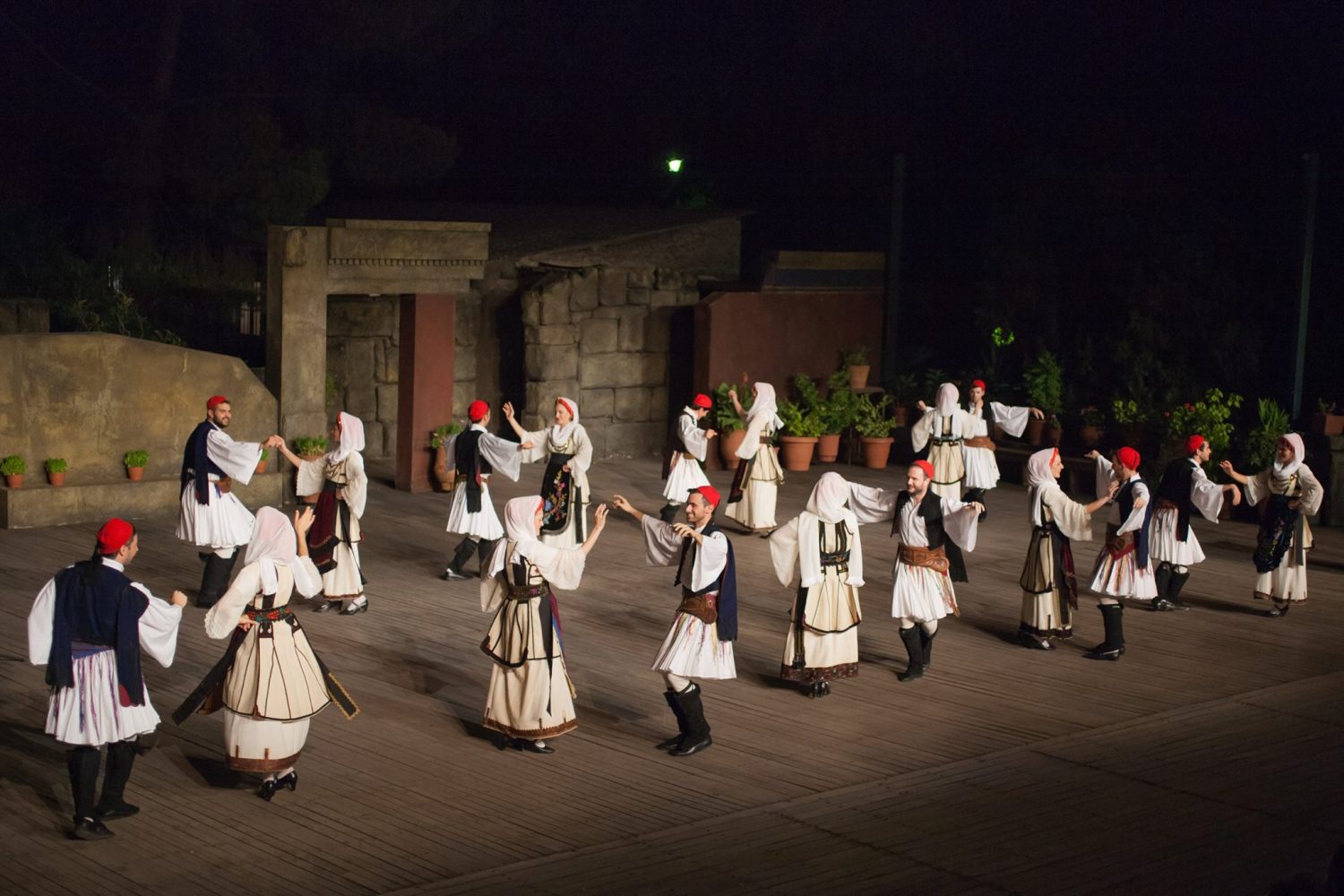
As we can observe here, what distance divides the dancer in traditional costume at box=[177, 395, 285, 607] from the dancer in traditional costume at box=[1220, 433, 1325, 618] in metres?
7.35

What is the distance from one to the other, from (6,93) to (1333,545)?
17.5 m

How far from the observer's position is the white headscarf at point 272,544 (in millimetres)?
7926

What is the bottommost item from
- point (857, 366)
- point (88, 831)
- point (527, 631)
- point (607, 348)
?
point (88, 831)

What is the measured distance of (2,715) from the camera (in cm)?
920

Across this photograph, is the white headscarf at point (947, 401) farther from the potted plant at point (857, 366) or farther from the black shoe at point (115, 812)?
the black shoe at point (115, 812)

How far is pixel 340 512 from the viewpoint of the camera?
11781mm

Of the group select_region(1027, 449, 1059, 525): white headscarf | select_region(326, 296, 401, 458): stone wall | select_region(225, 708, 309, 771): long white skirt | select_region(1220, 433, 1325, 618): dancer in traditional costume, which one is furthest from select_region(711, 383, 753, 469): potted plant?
select_region(225, 708, 309, 771): long white skirt

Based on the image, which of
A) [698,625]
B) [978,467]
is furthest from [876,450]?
[698,625]

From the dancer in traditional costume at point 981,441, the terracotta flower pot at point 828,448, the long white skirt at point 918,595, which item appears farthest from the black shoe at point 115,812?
the terracotta flower pot at point 828,448

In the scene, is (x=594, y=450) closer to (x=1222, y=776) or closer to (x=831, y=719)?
(x=831, y=719)

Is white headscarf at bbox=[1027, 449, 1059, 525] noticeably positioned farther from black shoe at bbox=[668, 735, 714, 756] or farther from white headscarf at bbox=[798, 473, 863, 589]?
black shoe at bbox=[668, 735, 714, 756]

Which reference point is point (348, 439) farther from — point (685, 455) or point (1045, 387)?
point (1045, 387)

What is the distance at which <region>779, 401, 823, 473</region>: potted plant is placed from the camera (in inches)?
760

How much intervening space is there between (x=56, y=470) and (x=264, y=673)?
7729 millimetres
